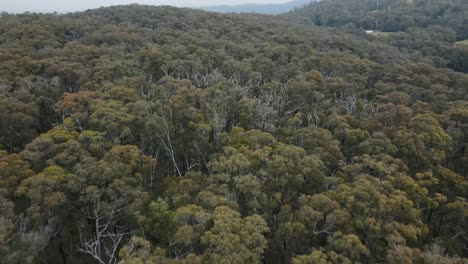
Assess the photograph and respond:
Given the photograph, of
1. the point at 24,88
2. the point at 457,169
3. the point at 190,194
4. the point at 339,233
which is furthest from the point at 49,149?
the point at 457,169

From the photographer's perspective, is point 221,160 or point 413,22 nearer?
point 221,160

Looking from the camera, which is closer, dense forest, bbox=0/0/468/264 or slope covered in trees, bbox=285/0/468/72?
dense forest, bbox=0/0/468/264

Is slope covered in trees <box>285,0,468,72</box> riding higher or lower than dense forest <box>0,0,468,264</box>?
higher

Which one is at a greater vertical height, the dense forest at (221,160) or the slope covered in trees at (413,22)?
the slope covered in trees at (413,22)

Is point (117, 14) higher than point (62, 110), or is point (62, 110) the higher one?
point (117, 14)

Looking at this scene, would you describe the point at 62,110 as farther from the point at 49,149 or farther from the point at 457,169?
the point at 457,169

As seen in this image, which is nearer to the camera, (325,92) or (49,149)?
(49,149)

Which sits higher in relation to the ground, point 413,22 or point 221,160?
point 413,22

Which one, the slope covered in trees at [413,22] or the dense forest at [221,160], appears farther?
the slope covered in trees at [413,22]
